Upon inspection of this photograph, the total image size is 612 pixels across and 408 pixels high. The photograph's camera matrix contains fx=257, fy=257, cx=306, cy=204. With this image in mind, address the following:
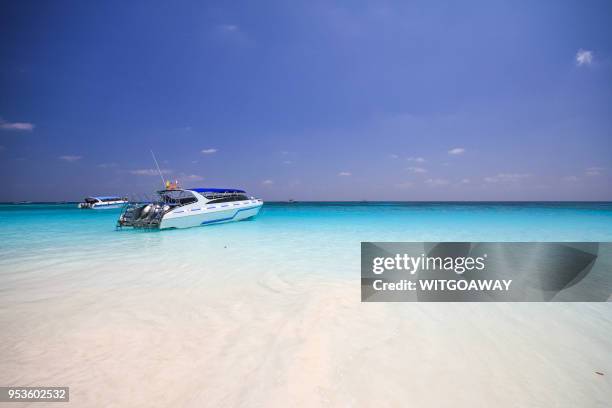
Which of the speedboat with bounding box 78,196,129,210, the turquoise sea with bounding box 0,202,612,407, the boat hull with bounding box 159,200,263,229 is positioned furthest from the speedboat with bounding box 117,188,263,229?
the speedboat with bounding box 78,196,129,210

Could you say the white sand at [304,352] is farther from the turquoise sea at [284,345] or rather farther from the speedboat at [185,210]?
the speedboat at [185,210]

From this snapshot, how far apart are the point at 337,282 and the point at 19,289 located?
622 centimetres

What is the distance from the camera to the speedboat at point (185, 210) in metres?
14.6

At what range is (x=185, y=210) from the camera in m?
15.3

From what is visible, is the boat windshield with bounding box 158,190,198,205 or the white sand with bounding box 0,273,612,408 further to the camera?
the boat windshield with bounding box 158,190,198,205

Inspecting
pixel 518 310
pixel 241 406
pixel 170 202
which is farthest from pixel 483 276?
pixel 170 202

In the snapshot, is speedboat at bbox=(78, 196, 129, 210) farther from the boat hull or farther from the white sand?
the white sand

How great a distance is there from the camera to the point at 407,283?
5410 millimetres

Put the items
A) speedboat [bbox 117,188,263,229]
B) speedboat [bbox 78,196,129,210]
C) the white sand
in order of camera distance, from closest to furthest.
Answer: the white sand → speedboat [bbox 117,188,263,229] → speedboat [bbox 78,196,129,210]

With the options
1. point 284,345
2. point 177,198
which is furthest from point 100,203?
point 284,345

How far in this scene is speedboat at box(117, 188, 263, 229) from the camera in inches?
575

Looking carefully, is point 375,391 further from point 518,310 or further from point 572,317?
point 572,317

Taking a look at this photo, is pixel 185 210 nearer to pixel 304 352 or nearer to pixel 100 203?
pixel 304 352

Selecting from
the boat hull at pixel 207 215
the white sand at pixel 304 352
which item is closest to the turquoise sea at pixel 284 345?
the white sand at pixel 304 352
